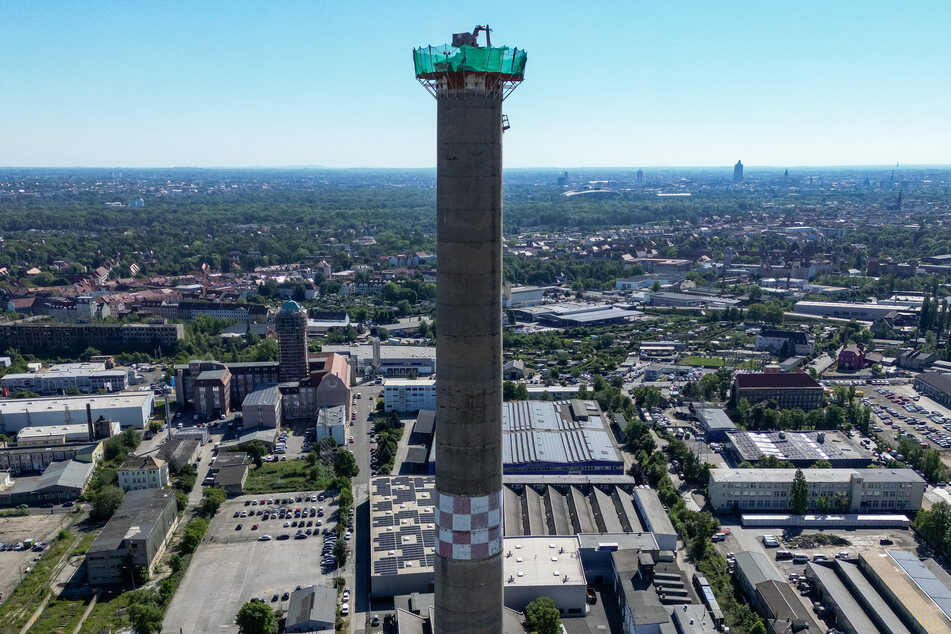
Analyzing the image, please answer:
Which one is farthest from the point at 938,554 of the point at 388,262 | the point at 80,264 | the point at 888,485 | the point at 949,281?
the point at 80,264

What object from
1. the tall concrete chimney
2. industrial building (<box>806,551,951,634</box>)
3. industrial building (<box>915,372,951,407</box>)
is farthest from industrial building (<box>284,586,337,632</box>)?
industrial building (<box>915,372,951,407</box>)

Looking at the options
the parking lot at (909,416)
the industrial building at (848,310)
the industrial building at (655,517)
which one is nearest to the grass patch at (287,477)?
the industrial building at (655,517)

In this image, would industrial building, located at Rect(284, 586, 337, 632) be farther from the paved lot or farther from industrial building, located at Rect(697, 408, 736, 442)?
industrial building, located at Rect(697, 408, 736, 442)

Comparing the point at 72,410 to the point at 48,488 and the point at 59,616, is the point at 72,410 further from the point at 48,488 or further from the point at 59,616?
the point at 59,616

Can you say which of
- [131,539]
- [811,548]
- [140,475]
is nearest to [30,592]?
[131,539]

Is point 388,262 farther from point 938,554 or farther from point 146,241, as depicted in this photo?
point 938,554

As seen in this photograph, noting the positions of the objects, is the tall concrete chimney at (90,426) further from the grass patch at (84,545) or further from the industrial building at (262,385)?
the grass patch at (84,545)
